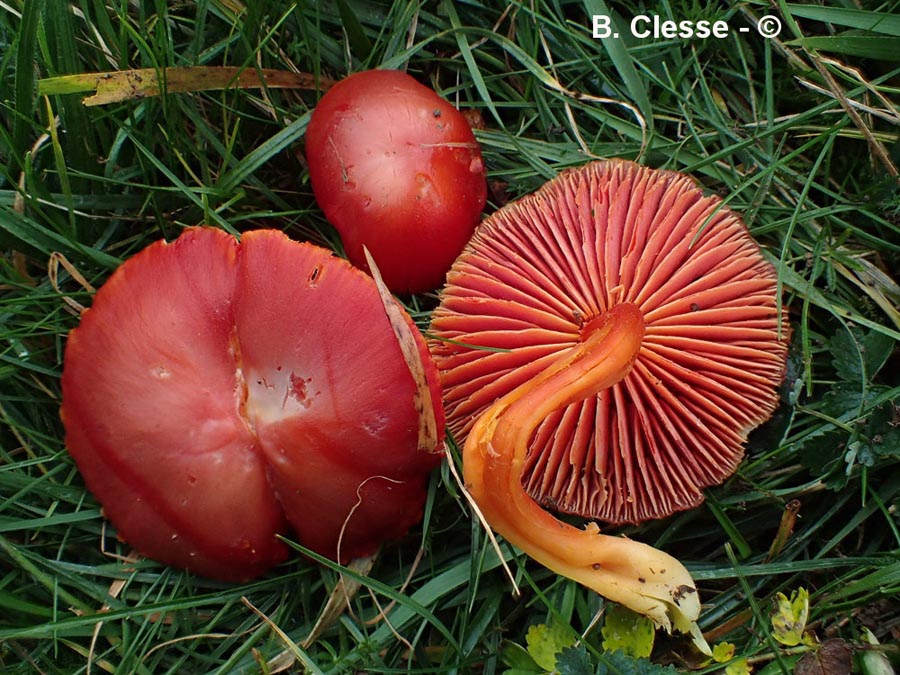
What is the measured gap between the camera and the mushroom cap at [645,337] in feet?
6.15

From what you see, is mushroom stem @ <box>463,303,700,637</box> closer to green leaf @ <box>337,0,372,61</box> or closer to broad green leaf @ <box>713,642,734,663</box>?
broad green leaf @ <box>713,642,734,663</box>

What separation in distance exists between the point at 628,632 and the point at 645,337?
68cm

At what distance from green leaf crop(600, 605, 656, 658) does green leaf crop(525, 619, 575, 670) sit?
0.09m

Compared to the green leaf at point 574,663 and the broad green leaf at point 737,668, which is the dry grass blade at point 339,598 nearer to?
the green leaf at point 574,663

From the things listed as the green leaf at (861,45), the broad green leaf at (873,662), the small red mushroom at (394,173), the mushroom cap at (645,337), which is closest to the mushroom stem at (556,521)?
the mushroom cap at (645,337)

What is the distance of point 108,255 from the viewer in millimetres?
2199

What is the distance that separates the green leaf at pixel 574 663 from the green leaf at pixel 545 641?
0.68ft

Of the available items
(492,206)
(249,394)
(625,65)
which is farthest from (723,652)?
(625,65)

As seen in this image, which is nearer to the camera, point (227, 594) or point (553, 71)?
point (227, 594)

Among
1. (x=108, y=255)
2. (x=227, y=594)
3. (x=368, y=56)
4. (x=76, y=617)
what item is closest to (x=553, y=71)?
(x=368, y=56)

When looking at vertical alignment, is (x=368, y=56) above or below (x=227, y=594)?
above

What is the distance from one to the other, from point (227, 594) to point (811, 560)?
1.40 metres

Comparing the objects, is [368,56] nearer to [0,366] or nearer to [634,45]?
[634,45]

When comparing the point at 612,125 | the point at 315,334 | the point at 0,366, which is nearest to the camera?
the point at 315,334
